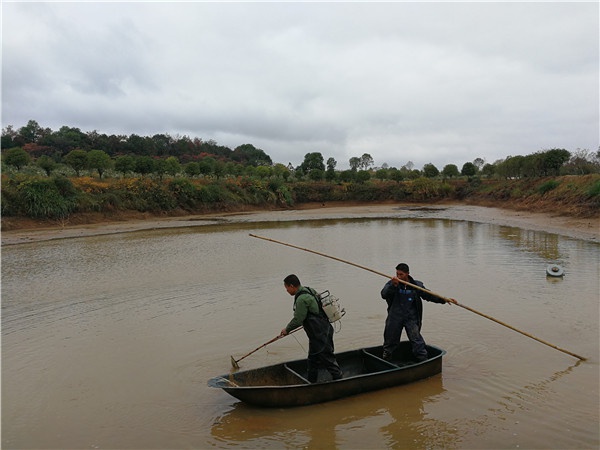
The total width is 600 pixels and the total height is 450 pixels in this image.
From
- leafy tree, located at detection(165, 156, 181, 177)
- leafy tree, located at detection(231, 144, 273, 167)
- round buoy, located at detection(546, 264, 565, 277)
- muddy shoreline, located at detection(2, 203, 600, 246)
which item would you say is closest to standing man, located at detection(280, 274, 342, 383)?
round buoy, located at detection(546, 264, 565, 277)

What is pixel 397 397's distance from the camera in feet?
19.4

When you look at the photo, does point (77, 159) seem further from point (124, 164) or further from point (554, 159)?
point (554, 159)

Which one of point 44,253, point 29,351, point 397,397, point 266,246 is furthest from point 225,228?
point 397,397

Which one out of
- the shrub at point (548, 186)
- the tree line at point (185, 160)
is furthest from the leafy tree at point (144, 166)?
the shrub at point (548, 186)

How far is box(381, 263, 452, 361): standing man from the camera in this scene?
6.49 m

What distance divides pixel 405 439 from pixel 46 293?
10326mm

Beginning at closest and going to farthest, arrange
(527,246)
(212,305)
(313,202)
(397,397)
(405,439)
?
1. (405,439)
2. (397,397)
3. (212,305)
4. (527,246)
5. (313,202)

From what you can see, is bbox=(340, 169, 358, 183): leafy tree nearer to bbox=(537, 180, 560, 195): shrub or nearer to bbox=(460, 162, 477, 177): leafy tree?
bbox=(460, 162, 477, 177): leafy tree

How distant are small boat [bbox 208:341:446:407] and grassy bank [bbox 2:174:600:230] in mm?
22315

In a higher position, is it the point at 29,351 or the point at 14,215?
the point at 14,215

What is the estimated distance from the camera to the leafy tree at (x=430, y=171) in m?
56.2

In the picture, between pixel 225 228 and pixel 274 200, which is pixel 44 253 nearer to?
pixel 225 228

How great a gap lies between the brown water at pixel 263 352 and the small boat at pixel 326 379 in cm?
16

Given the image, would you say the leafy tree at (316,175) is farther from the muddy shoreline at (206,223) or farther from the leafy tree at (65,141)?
the leafy tree at (65,141)
